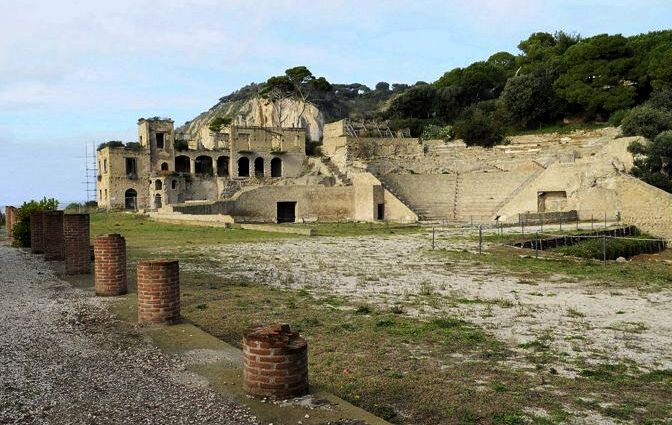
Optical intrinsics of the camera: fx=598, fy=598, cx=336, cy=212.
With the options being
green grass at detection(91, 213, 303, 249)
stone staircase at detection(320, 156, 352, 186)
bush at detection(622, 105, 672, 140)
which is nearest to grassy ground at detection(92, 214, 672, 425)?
green grass at detection(91, 213, 303, 249)

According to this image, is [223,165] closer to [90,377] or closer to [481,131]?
[481,131]

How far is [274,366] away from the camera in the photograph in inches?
210

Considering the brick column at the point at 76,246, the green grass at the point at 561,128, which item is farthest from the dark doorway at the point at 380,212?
the brick column at the point at 76,246

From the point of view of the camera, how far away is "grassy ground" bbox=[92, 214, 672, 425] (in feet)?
17.6

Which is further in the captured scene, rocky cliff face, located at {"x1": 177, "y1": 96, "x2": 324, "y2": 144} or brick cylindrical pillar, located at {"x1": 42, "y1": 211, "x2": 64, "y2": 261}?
rocky cliff face, located at {"x1": 177, "y1": 96, "x2": 324, "y2": 144}

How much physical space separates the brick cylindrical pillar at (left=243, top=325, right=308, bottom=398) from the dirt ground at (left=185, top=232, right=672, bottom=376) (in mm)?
2740

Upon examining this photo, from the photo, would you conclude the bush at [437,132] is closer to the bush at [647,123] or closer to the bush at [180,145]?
the bush at [647,123]

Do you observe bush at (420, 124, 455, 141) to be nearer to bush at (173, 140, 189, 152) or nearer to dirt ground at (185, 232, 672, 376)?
bush at (173, 140, 189, 152)

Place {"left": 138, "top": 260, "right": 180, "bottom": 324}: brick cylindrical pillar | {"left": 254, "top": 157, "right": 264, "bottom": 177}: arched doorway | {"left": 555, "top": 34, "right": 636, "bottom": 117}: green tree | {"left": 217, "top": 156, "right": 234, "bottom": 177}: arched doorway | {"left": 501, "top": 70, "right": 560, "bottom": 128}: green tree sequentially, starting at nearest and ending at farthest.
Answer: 1. {"left": 138, "top": 260, "right": 180, "bottom": 324}: brick cylindrical pillar
2. {"left": 555, "top": 34, "right": 636, "bottom": 117}: green tree
3. {"left": 501, "top": 70, "right": 560, "bottom": 128}: green tree
4. {"left": 254, "top": 157, "right": 264, "bottom": 177}: arched doorway
5. {"left": 217, "top": 156, "right": 234, "bottom": 177}: arched doorway

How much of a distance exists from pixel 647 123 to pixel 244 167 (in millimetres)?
37106

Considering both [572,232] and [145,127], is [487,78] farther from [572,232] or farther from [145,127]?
[572,232]

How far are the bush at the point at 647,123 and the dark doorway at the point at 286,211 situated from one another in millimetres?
23289

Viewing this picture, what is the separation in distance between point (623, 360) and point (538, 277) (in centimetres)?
724

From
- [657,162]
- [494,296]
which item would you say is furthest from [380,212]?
[494,296]
